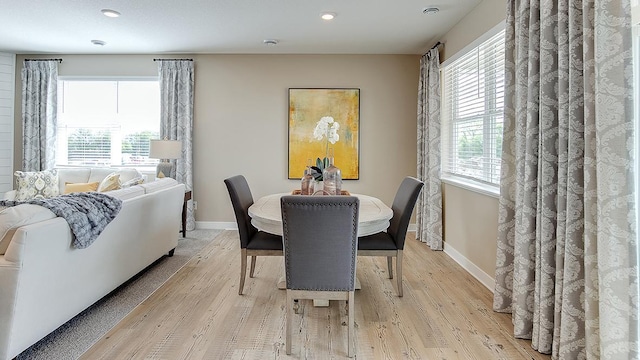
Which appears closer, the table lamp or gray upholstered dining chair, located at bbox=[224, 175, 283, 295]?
gray upholstered dining chair, located at bbox=[224, 175, 283, 295]

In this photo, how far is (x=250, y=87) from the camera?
5262mm

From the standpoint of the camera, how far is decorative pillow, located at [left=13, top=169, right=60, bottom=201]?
4355 millimetres

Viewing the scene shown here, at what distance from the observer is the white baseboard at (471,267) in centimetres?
314

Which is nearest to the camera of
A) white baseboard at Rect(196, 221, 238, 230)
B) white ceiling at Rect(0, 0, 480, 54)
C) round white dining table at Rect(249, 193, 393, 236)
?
round white dining table at Rect(249, 193, 393, 236)

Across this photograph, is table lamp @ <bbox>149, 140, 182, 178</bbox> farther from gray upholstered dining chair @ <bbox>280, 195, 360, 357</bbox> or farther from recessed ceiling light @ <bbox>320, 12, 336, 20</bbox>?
gray upholstered dining chair @ <bbox>280, 195, 360, 357</bbox>

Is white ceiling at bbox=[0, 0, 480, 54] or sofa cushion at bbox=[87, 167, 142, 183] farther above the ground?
white ceiling at bbox=[0, 0, 480, 54]

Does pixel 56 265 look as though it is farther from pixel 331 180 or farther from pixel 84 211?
pixel 331 180

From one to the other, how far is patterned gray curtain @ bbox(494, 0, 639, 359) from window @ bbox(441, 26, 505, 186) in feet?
2.25

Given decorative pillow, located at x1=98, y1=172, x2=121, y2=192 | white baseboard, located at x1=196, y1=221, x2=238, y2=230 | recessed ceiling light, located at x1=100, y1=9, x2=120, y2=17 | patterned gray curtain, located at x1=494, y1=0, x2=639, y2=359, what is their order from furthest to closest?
white baseboard, located at x1=196, y1=221, x2=238, y2=230, decorative pillow, located at x1=98, y1=172, x2=121, y2=192, recessed ceiling light, located at x1=100, y1=9, x2=120, y2=17, patterned gray curtain, located at x1=494, y1=0, x2=639, y2=359

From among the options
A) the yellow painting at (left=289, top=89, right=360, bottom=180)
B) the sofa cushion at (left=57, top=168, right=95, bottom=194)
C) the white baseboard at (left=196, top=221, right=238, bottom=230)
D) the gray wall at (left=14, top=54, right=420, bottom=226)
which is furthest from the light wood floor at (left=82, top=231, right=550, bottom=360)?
the sofa cushion at (left=57, top=168, right=95, bottom=194)

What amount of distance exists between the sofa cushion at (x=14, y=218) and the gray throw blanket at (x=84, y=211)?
8cm

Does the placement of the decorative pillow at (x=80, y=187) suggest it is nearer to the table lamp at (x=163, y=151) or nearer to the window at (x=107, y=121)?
the table lamp at (x=163, y=151)

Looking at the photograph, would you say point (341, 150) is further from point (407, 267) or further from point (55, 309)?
point (55, 309)

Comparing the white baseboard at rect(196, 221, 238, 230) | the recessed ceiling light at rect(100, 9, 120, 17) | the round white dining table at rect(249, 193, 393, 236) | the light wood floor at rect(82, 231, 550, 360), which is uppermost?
the recessed ceiling light at rect(100, 9, 120, 17)
